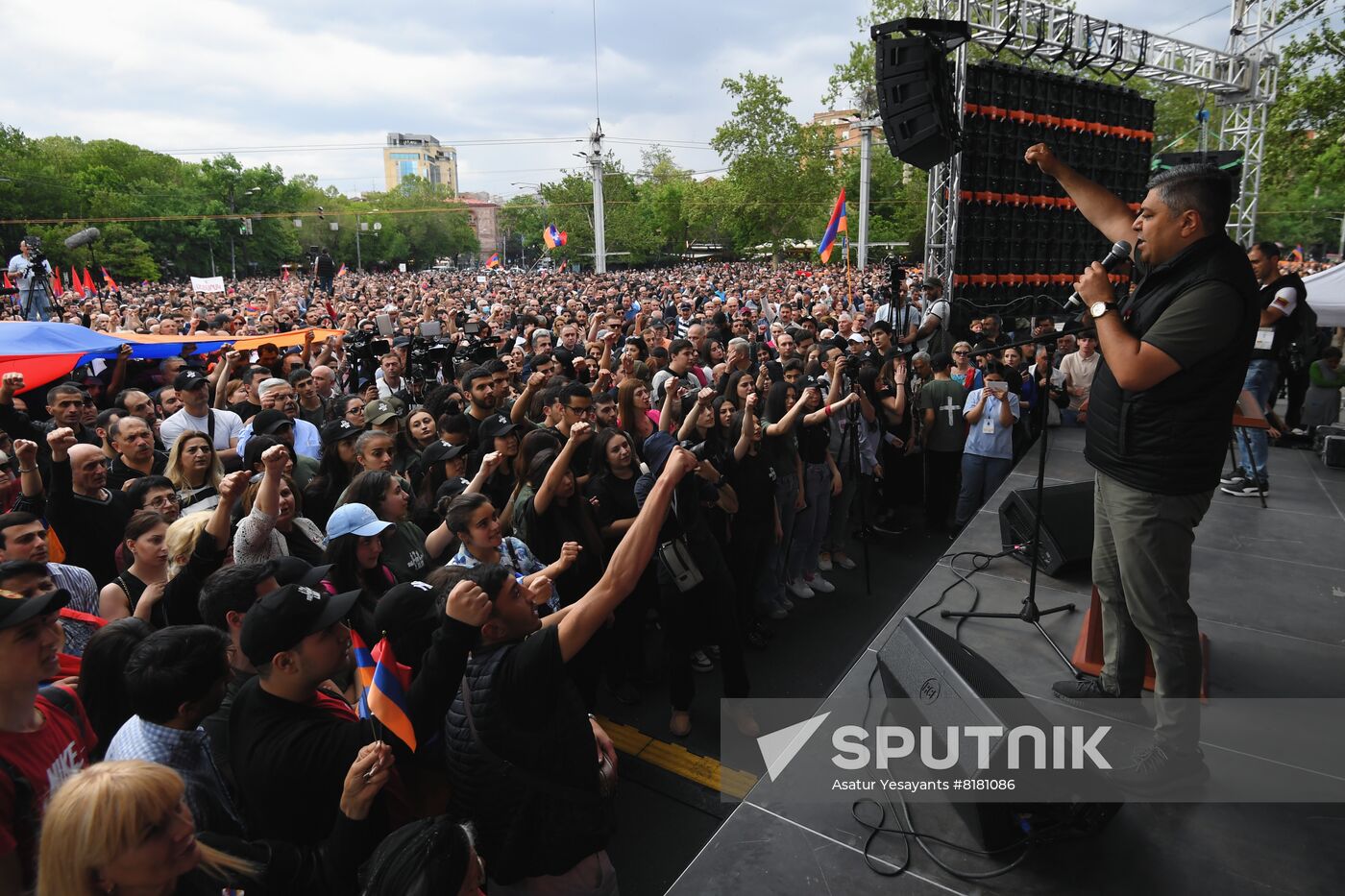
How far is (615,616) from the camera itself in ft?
15.6

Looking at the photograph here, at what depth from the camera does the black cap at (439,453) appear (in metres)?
4.97

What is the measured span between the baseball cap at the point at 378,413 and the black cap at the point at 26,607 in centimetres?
348

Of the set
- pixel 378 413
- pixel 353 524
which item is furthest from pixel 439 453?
pixel 353 524

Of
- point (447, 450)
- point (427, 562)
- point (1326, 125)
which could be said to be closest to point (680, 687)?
point (427, 562)

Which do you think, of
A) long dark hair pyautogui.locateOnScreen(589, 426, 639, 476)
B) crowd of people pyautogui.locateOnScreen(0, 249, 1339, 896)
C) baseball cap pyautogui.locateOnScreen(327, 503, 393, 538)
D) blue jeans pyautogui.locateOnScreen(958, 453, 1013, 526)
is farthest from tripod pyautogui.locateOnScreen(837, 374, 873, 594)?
baseball cap pyautogui.locateOnScreen(327, 503, 393, 538)

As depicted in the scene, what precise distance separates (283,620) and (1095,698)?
2863 mm

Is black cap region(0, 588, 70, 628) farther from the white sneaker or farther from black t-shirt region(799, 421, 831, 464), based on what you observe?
the white sneaker

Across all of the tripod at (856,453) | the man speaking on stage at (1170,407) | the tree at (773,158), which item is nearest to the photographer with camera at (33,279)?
the tripod at (856,453)

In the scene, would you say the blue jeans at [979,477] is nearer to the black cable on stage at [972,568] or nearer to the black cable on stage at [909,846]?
the black cable on stage at [972,568]

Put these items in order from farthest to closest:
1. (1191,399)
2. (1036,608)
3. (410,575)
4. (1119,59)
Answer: (1119,59)
(410,575)
(1036,608)
(1191,399)

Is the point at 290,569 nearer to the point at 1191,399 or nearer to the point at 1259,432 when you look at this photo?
the point at 1191,399

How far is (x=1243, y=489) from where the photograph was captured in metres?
5.47

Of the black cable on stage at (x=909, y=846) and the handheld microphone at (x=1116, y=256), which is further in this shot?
the handheld microphone at (x=1116, y=256)

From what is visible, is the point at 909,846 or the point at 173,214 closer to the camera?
the point at 909,846
